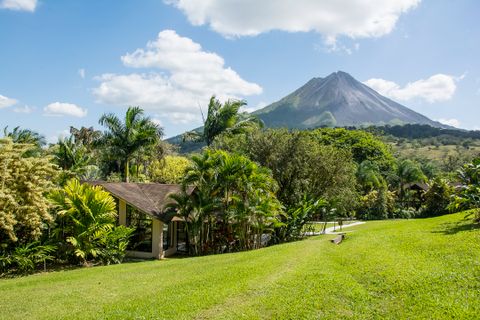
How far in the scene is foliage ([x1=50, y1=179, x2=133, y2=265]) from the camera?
1669 centimetres

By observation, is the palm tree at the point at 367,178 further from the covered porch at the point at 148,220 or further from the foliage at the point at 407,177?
the covered porch at the point at 148,220

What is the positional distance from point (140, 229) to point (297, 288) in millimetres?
12884

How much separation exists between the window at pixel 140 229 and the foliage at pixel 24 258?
4.46m

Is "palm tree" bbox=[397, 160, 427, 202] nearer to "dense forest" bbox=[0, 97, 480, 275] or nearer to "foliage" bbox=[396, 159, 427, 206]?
"foliage" bbox=[396, 159, 427, 206]

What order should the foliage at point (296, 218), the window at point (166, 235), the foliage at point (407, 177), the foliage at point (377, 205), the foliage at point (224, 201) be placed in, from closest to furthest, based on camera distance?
the foliage at point (224, 201) → the window at point (166, 235) → the foliage at point (296, 218) → the foliage at point (377, 205) → the foliage at point (407, 177)

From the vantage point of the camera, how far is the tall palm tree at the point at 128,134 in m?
26.3

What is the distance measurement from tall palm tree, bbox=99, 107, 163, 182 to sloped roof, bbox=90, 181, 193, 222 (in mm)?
5266

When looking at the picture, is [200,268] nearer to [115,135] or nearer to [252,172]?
[252,172]

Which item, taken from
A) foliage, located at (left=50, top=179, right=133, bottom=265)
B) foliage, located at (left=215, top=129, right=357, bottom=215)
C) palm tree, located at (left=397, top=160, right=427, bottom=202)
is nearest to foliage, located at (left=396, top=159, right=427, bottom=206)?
palm tree, located at (left=397, top=160, right=427, bottom=202)

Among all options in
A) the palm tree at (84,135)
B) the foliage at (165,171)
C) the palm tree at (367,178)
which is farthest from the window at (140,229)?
the palm tree at (367,178)

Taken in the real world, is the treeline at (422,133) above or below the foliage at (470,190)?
above

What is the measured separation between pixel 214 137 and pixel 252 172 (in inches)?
354

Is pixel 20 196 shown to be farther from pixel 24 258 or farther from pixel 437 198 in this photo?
pixel 437 198

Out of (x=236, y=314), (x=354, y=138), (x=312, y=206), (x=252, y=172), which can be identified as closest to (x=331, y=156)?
(x=312, y=206)
